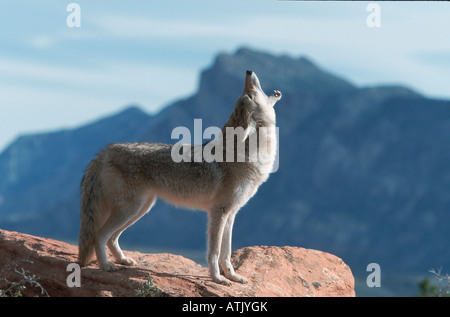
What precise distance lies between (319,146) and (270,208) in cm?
2318

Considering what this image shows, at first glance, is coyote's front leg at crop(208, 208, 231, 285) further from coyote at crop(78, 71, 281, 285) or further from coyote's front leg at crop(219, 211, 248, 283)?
coyote's front leg at crop(219, 211, 248, 283)

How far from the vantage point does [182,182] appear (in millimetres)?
9445

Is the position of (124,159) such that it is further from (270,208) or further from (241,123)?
(270,208)

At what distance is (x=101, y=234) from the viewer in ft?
30.4

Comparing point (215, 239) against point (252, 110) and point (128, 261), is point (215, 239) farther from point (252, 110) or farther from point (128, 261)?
point (252, 110)

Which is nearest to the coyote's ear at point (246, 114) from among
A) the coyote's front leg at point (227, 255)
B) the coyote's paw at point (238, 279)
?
the coyote's front leg at point (227, 255)

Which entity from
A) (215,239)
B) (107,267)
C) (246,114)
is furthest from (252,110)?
(107,267)

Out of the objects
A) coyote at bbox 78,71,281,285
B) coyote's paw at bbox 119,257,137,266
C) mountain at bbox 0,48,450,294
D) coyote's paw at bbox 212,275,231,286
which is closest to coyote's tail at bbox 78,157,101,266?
coyote at bbox 78,71,281,285

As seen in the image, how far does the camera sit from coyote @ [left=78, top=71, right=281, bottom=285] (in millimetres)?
9266

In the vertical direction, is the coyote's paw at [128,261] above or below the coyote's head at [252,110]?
below

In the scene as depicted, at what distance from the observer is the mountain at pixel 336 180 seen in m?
151

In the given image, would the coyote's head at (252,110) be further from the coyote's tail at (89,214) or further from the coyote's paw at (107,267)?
the coyote's paw at (107,267)

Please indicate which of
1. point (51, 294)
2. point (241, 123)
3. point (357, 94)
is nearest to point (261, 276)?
point (241, 123)

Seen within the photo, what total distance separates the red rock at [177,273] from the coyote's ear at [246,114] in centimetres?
241
